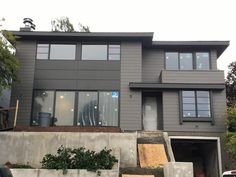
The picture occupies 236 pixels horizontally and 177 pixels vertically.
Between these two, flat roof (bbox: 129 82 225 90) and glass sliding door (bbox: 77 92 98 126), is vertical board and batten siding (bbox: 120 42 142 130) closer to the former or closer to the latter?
flat roof (bbox: 129 82 225 90)

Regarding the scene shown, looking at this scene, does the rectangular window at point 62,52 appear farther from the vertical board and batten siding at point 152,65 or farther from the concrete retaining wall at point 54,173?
the concrete retaining wall at point 54,173

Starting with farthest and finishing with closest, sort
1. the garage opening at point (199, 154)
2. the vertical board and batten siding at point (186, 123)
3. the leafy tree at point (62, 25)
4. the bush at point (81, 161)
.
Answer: the leafy tree at point (62, 25) → the garage opening at point (199, 154) → the vertical board and batten siding at point (186, 123) → the bush at point (81, 161)

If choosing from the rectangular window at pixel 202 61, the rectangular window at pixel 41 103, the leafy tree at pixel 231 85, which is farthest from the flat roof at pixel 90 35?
the leafy tree at pixel 231 85

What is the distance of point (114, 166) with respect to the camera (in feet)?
45.5

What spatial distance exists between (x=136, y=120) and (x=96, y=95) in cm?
291

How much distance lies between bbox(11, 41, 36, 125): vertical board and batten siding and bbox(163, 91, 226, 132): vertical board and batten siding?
8.27m

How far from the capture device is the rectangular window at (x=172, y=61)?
2309cm

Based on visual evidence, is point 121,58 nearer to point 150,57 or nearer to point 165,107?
point 150,57

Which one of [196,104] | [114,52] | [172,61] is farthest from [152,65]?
[196,104]

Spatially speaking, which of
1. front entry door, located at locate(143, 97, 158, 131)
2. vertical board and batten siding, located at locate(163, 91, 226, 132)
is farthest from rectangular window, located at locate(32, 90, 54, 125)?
vertical board and batten siding, located at locate(163, 91, 226, 132)

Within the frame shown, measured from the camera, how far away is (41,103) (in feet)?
71.2

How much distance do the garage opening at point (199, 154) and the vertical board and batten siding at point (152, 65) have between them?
Answer: 429 cm

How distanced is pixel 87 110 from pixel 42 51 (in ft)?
15.9

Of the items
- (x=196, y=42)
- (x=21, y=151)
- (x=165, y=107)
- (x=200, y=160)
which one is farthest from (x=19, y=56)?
(x=200, y=160)
